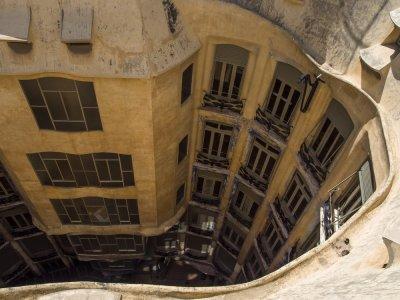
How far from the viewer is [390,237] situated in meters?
7.11

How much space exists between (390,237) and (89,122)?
1110 centimetres

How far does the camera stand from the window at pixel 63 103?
1346 cm

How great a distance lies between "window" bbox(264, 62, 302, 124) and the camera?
15.0 m

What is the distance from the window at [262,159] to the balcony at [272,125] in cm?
93

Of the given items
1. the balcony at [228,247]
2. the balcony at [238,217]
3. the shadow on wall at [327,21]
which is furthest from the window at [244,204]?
the shadow on wall at [327,21]

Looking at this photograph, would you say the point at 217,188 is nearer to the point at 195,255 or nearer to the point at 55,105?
the point at 195,255

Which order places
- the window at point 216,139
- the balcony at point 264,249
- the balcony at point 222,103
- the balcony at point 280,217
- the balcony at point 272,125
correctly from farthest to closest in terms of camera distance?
the balcony at point 264,249 < the window at point 216,139 < the balcony at point 280,217 < the balcony at point 222,103 < the balcony at point 272,125

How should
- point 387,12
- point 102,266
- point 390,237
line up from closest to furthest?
point 390,237
point 387,12
point 102,266

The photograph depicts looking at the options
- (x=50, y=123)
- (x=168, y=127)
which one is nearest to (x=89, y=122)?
(x=50, y=123)

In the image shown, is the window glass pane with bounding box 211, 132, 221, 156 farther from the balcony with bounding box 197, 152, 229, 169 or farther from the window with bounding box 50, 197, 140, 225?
the window with bounding box 50, 197, 140, 225

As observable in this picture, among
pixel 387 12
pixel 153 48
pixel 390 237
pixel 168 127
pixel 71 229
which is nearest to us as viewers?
pixel 390 237

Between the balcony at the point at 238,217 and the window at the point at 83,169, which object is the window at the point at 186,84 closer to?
the window at the point at 83,169

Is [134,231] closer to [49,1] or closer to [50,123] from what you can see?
[50,123]

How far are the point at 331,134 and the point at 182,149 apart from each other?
7375 millimetres
